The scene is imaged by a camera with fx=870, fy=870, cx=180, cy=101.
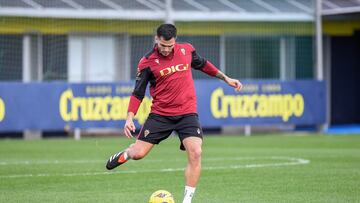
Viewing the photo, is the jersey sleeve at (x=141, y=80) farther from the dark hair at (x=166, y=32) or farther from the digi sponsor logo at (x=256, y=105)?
the digi sponsor logo at (x=256, y=105)

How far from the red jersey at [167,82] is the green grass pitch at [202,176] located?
4.33 feet

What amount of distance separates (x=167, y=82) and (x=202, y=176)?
3.98 meters

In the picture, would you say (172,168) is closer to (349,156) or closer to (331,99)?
(349,156)

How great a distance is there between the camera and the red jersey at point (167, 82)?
415 inches

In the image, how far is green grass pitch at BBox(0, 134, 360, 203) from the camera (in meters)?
11.8

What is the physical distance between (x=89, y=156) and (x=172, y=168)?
3.29 meters

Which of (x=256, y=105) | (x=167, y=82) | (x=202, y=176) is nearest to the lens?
(x=167, y=82)

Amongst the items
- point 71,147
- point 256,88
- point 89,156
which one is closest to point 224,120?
point 256,88

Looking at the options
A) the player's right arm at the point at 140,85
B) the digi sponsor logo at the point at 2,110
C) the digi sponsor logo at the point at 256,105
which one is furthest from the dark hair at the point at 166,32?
the digi sponsor logo at the point at 256,105

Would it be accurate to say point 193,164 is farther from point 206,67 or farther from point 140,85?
point 206,67

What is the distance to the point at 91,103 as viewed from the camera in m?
24.2

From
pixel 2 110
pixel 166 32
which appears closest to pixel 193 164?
pixel 166 32

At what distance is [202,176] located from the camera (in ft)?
46.6

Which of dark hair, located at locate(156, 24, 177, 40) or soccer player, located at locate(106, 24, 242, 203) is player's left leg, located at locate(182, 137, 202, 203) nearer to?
soccer player, located at locate(106, 24, 242, 203)
